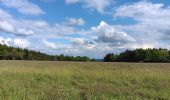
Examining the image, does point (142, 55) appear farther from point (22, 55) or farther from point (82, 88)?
point (82, 88)

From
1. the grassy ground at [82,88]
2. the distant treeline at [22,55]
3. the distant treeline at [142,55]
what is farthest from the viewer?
the distant treeline at [22,55]

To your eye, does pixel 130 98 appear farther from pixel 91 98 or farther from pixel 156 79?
pixel 156 79

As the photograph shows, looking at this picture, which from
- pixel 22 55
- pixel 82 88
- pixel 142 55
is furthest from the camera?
pixel 22 55

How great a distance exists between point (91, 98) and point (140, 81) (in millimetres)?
6577

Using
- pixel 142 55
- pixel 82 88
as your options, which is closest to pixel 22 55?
pixel 142 55

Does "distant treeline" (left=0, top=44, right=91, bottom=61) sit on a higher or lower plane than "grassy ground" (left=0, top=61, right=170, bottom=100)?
higher

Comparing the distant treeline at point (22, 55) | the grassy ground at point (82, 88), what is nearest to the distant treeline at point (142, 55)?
the distant treeline at point (22, 55)

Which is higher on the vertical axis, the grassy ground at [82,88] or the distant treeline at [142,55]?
the distant treeline at [142,55]

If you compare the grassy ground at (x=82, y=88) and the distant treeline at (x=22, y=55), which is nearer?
the grassy ground at (x=82, y=88)

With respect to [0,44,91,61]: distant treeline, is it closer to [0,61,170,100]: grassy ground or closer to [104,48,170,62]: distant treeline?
[104,48,170,62]: distant treeline

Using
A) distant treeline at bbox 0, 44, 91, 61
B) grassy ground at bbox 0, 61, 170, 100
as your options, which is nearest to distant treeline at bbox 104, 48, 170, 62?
distant treeline at bbox 0, 44, 91, 61

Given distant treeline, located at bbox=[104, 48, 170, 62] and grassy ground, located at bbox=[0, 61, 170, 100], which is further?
Result: distant treeline, located at bbox=[104, 48, 170, 62]

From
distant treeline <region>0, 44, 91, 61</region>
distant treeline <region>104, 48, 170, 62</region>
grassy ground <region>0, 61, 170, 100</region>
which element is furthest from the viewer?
distant treeline <region>0, 44, 91, 61</region>

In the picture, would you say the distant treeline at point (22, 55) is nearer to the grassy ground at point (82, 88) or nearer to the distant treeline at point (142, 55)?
the distant treeline at point (142, 55)
